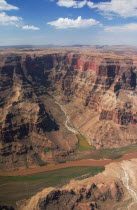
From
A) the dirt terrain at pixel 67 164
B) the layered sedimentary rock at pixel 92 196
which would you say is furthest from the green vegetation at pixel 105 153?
the layered sedimentary rock at pixel 92 196

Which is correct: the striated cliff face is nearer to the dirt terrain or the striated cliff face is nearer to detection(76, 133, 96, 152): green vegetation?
detection(76, 133, 96, 152): green vegetation

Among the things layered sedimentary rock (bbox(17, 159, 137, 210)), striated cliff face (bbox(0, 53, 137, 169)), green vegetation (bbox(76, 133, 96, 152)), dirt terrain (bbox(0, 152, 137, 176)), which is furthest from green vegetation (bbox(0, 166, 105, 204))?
green vegetation (bbox(76, 133, 96, 152))

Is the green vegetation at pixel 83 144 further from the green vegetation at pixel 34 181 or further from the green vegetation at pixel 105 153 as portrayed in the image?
the green vegetation at pixel 34 181

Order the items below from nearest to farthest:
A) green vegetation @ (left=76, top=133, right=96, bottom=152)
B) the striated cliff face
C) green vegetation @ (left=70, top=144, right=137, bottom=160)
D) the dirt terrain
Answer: the dirt terrain, the striated cliff face, green vegetation @ (left=70, top=144, right=137, bottom=160), green vegetation @ (left=76, top=133, right=96, bottom=152)

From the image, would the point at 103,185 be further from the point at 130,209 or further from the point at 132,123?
the point at 132,123

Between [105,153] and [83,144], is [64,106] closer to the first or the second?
[83,144]
